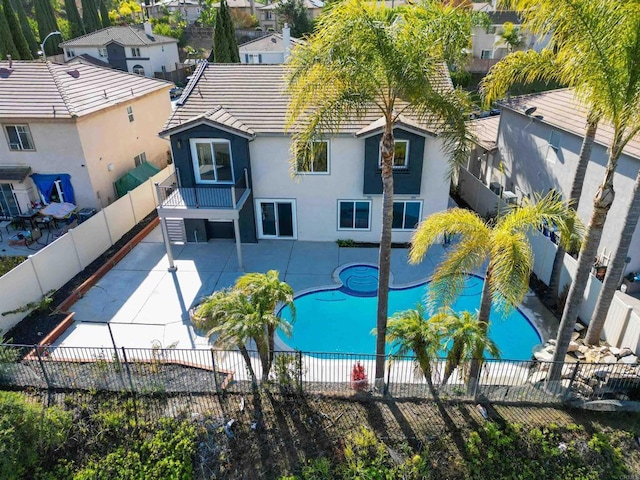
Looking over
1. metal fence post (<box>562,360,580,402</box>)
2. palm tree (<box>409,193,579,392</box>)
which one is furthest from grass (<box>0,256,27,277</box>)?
metal fence post (<box>562,360,580,402</box>)

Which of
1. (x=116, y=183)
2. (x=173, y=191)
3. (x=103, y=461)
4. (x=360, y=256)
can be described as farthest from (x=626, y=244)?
(x=116, y=183)

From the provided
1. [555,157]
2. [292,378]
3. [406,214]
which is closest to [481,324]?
[292,378]

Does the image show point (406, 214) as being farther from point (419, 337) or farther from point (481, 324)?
point (419, 337)

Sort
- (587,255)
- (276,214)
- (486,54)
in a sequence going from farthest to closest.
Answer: (486,54) → (276,214) → (587,255)

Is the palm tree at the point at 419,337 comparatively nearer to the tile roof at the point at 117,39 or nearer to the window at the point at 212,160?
the window at the point at 212,160

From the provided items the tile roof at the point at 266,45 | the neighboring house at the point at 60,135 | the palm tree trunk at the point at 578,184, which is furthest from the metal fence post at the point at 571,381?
the tile roof at the point at 266,45

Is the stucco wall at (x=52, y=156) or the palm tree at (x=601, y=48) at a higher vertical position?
the palm tree at (x=601, y=48)
